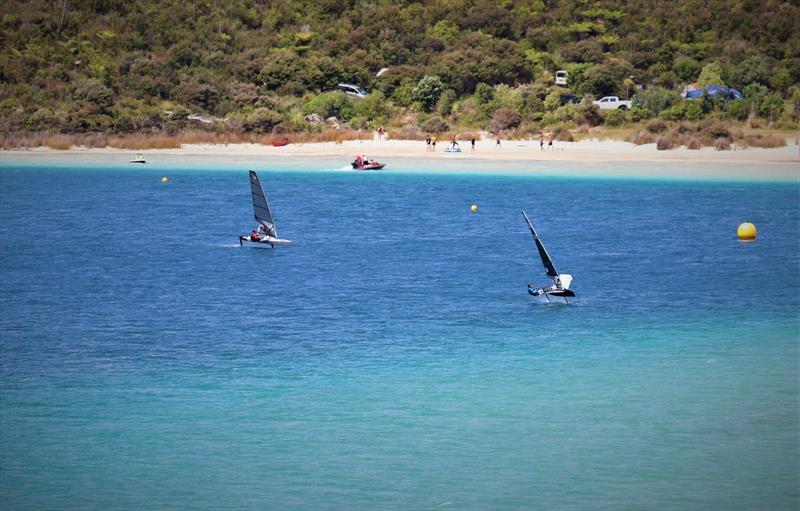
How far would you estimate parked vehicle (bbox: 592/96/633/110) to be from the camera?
87544 millimetres

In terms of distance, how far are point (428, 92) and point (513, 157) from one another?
15.1 metres

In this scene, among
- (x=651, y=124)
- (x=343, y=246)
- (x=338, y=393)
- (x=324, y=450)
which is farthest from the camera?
(x=651, y=124)

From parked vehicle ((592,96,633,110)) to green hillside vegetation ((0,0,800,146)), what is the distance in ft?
3.72

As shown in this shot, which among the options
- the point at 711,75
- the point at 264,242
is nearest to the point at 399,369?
the point at 264,242

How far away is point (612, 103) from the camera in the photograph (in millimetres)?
88188

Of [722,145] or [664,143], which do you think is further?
[664,143]

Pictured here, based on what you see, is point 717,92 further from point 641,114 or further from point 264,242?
point 264,242

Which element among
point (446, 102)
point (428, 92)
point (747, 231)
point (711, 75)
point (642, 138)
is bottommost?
point (747, 231)

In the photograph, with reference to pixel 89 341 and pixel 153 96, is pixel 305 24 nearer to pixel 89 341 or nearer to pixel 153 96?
pixel 153 96

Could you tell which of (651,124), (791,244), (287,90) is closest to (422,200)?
(791,244)

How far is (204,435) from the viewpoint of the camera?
780 inches

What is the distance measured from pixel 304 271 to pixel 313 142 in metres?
48.8

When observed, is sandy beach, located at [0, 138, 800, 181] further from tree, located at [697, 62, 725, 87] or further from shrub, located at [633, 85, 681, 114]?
tree, located at [697, 62, 725, 87]

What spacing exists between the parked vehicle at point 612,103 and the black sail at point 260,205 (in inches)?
1938
